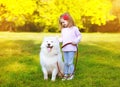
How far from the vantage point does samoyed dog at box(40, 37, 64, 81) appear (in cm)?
770

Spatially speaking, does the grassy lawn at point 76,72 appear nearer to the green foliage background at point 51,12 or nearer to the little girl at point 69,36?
the little girl at point 69,36

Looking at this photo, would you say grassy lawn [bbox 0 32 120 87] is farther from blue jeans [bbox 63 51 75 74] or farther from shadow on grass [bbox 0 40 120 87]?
blue jeans [bbox 63 51 75 74]

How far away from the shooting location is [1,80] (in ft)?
27.1

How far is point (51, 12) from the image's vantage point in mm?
25375

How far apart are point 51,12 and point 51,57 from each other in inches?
693

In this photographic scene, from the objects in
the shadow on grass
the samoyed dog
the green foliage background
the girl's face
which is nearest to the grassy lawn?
the shadow on grass

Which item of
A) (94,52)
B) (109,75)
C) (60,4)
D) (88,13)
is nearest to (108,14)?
(88,13)

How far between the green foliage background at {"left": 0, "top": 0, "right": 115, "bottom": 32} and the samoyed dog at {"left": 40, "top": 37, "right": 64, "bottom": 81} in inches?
661

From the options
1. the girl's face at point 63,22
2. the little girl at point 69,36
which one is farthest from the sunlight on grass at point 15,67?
the girl's face at point 63,22

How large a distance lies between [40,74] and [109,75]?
58.2 inches

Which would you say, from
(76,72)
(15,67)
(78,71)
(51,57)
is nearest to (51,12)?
(15,67)

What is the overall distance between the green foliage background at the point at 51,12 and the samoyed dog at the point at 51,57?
661 inches

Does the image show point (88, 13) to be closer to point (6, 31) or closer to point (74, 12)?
point (74, 12)

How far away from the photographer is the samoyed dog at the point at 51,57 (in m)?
7.70
